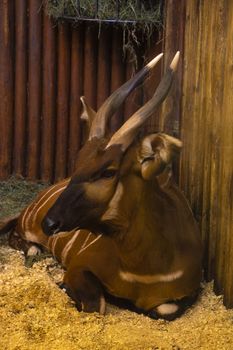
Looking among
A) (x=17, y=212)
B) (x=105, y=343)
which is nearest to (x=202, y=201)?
(x=105, y=343)

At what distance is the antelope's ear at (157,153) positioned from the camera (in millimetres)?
4215

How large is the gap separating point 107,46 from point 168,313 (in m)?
2.85

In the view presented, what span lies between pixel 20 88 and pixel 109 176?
300 centimetres

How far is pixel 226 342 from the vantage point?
13.5ft

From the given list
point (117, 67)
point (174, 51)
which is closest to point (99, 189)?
point (174, 51)

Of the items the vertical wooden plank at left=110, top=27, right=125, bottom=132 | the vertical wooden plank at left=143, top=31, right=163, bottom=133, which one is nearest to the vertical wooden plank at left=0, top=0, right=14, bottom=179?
the vertical wooden plank at left=110, top=27, right=125, bottom=132

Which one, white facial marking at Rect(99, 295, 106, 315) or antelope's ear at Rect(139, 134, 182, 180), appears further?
white facial marking at Rect(99, 295, 106, 315)

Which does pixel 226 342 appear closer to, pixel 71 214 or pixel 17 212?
pixel 71 214

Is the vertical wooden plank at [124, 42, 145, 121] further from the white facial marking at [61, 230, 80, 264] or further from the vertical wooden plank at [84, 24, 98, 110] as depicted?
the white facial marking at [61, 230, 80, 264]

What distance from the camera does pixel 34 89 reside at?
6.96 meters

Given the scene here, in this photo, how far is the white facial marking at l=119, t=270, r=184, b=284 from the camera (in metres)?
4.47

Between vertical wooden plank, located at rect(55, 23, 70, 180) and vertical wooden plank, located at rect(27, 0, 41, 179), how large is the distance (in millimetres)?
188

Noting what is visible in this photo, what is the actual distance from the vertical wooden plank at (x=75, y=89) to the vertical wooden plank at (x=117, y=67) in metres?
0.30

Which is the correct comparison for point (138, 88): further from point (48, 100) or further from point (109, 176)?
point (109, 176)
